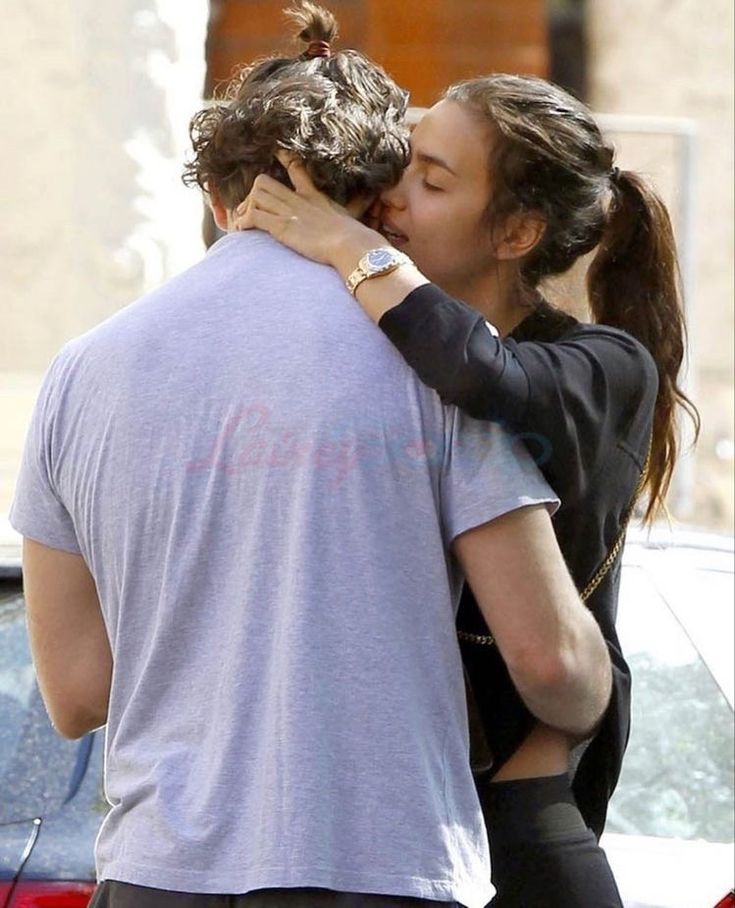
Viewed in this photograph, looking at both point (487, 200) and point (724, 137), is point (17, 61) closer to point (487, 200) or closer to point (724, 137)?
point (724, 137)

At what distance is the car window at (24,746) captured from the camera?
269 cm

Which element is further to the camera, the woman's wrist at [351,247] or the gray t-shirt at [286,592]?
the woman's wrist at [351,247]

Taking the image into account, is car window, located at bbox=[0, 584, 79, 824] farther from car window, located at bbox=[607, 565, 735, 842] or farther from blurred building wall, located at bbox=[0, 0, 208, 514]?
blurred building wall, located at bbox=[0, 0, 208, 514]

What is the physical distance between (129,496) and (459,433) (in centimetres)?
36

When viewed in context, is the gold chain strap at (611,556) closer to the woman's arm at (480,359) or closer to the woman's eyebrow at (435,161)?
the woman's arm at (480,359)

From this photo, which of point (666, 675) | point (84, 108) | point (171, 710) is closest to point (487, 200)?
point (171, 710)

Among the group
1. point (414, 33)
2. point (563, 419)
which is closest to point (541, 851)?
point (563, 419)

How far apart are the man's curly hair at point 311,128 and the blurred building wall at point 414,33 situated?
6.23 metres

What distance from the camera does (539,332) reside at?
A: 2.38 meters

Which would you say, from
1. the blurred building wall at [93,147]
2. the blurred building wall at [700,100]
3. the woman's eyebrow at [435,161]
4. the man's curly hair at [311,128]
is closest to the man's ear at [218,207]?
the man's curly hair at [311,128]

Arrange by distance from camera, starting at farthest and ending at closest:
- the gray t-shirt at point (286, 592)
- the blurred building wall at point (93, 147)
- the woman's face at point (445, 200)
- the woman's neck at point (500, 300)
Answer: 1. the blurred building wall at point (93, 147)
2. the woman's neck at point (500, 300)
3. the woman's face at point (445, 200)
4. the gray t-shirt at point (286, 592)

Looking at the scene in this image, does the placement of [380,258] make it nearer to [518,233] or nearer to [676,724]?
[518,233]

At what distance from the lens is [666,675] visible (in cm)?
330

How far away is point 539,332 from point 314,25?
1.63 feet
